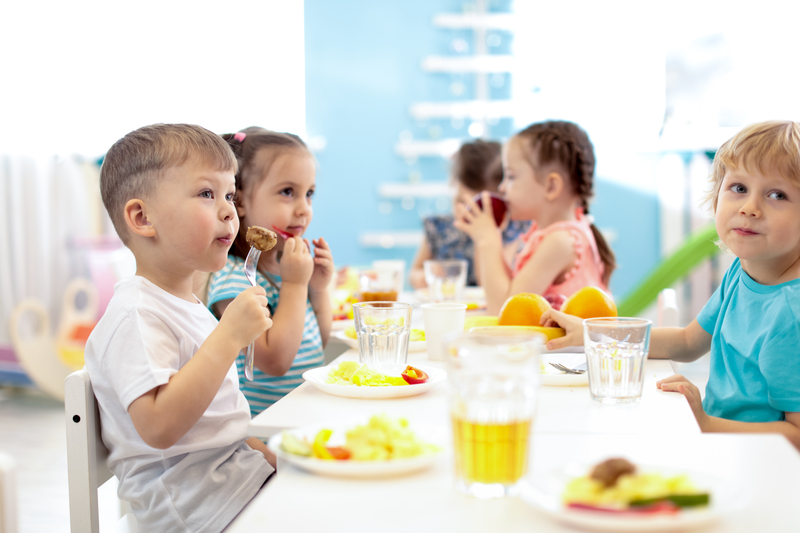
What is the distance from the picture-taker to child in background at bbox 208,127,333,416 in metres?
1.26

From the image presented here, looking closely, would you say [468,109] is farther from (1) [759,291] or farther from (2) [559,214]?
(1) [759,291]

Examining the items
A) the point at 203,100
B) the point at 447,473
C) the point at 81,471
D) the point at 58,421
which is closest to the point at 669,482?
the point at 447,473

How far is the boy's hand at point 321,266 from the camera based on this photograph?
141 centimetres

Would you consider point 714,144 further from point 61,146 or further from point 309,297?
point 61,146

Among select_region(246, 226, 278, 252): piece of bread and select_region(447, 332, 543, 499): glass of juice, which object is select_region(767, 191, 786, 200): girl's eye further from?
select_region(246, 226, 278, 252): piece of bread

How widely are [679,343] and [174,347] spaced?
2.78ft

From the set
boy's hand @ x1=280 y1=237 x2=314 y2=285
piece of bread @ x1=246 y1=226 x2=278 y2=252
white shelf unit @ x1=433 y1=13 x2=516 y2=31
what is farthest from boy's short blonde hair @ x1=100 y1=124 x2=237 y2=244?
white shelf unit @ x1=433 y1=13 x2=516 y2=31

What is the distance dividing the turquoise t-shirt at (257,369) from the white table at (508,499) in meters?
0.72

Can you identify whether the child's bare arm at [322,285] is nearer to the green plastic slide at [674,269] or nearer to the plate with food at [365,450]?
the plate with food at [365,450]

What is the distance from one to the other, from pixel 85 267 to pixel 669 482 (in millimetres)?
3384

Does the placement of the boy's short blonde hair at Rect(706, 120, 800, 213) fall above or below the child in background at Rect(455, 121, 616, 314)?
above

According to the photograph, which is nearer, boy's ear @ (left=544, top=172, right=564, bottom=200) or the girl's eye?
the girl's eye

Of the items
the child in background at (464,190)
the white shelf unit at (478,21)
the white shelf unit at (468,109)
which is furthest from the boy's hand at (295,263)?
the white shelf unit at (478,21)

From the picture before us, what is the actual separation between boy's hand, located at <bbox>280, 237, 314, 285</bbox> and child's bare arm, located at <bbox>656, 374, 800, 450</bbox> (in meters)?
0.66
